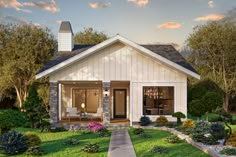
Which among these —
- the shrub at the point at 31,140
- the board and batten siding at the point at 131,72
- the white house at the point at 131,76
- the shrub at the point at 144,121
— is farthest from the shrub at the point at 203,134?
the board and batten siding at the point at 131,72

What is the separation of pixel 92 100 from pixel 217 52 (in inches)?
706

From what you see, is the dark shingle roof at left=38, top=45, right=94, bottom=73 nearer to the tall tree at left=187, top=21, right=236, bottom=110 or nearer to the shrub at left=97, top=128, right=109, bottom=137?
the shrub at left=97, top=128, right=109, bottom=137

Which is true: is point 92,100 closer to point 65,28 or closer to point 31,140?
point 65,28

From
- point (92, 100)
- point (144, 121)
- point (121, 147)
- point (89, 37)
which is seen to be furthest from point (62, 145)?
point (89, 37)

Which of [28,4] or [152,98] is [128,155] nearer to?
[152,98]

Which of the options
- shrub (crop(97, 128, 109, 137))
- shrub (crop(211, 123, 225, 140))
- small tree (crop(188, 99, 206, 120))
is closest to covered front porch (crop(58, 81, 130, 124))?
small tree (crop(188, 99, 206, 120))

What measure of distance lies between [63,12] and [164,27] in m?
8.82

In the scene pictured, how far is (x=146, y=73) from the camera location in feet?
64.2

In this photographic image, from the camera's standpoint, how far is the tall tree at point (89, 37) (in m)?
43.0

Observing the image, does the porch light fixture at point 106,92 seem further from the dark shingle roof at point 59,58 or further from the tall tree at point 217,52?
the tall tree at point 217,52

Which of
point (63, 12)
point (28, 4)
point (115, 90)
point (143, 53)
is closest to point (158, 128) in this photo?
point (143, 53)

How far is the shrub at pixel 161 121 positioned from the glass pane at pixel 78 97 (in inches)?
279

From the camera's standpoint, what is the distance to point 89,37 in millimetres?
43188

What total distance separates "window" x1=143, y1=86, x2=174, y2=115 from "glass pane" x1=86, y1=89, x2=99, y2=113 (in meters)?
5.32
